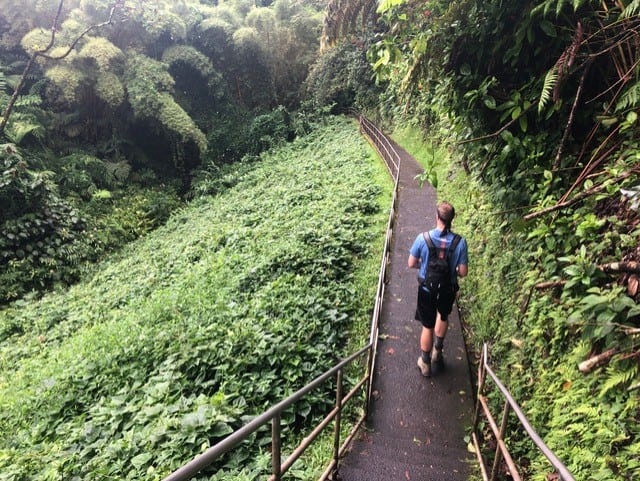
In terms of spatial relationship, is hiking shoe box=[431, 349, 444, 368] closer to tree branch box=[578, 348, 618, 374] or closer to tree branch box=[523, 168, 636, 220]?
tree branch box=[523, 168, 636, 220]

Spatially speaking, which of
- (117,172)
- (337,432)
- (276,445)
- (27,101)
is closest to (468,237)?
(337,432)

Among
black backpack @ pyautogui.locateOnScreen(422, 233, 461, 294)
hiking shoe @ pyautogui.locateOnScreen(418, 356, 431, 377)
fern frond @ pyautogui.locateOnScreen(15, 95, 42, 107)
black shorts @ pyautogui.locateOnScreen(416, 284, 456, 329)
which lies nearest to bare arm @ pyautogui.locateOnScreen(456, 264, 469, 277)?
black backpack @ pyautogui.locateOnScreen(422, 233, 461, 294)

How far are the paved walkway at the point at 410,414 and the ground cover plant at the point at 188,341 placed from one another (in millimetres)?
518

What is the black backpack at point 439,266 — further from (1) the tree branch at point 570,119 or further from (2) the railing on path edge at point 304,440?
(1) the tree branch at point 570,119

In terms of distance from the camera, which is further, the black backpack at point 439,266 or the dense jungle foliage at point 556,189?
the black backpack at point 439,266

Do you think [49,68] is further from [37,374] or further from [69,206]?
[37,374]

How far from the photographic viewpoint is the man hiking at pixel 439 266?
379cm

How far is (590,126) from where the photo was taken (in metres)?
3.38

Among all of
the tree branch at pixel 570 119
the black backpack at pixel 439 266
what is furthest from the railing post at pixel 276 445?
the tree branch at pixel 570 119

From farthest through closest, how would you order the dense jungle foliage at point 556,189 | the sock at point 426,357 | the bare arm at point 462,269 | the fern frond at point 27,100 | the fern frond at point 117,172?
the fern frond at point 117,172 → the fern frond at point 27,100 → the sock at point 426,357 → the bare arm at point 462,269 → the dense jungle foliage at point 556,189

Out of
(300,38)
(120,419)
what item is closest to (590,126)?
(120,419)

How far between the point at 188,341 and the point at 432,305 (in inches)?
116

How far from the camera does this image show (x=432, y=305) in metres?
3.93

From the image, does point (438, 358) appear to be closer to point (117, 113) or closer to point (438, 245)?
point (438, 245)
